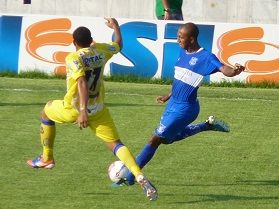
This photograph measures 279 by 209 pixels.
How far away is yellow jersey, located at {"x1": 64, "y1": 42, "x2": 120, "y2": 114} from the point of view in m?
11.1

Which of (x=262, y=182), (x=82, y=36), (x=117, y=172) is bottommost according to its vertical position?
(x=262, y=182)

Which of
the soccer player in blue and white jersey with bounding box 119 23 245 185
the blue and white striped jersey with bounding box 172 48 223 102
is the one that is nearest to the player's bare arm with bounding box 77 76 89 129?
the soccer player in blue and white jersey with bounding box 119 23 245 185

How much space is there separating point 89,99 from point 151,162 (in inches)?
83.4

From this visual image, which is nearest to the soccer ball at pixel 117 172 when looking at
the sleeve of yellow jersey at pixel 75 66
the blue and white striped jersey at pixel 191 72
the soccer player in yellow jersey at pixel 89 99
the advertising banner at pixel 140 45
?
the soccer player in yellow jersey at pixel 89 99

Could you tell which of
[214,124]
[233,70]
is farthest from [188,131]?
[233,70]

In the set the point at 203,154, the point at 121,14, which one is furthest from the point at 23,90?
the point at 121,14

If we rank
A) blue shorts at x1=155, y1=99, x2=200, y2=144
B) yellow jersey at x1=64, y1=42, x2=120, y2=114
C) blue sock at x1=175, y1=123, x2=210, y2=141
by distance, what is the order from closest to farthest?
yellow jersey at x1=64, y1=42, x2=120, y2=114 < blue shorts at x1=155, y1=99, x2=200, y2=144 < blue sock at x1=175, y1=123, x2=210, y2=141

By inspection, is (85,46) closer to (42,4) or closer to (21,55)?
(21,55)

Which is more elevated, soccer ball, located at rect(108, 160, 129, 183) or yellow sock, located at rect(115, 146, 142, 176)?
yellow sock, located at rect(115, 146, 142, 176)

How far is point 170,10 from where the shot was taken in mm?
20516

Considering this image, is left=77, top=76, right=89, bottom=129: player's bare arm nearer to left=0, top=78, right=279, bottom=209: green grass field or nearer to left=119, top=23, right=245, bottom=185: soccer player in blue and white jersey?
left=0, top=78, right=279, bottom=209: green grass field

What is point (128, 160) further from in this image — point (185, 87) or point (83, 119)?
point (185, 87)

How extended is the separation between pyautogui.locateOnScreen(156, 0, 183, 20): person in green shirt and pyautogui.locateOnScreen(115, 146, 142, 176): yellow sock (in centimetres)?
939

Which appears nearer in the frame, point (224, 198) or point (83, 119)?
point (83, 119)
